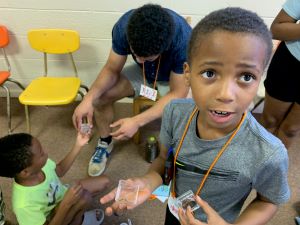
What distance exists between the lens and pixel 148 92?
2.05 metres

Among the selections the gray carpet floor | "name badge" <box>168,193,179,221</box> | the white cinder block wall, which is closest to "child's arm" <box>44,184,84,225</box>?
the gray carpet floor

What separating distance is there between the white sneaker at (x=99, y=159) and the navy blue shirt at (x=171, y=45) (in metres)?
0.73

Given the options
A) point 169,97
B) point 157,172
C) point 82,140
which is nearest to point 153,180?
point 157,172

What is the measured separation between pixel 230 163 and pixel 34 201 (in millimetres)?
957

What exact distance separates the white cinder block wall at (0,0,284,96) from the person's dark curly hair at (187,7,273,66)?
5.66 feet

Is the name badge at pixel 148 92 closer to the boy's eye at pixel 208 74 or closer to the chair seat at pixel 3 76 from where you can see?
the chair seat at pixel 3 76

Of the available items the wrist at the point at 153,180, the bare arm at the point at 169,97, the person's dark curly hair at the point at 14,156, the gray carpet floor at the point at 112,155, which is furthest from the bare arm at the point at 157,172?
the gray carpet floor at the point at 112,155

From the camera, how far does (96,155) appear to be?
7.13ft

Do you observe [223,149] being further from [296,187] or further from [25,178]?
[296,187]

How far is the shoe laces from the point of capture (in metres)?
2.15

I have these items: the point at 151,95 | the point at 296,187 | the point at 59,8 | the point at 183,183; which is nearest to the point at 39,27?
the point at 59,8

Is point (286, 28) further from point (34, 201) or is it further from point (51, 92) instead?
point (51, 92)

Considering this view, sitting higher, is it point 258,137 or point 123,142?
point 258,137

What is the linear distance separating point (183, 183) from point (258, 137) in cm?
35
